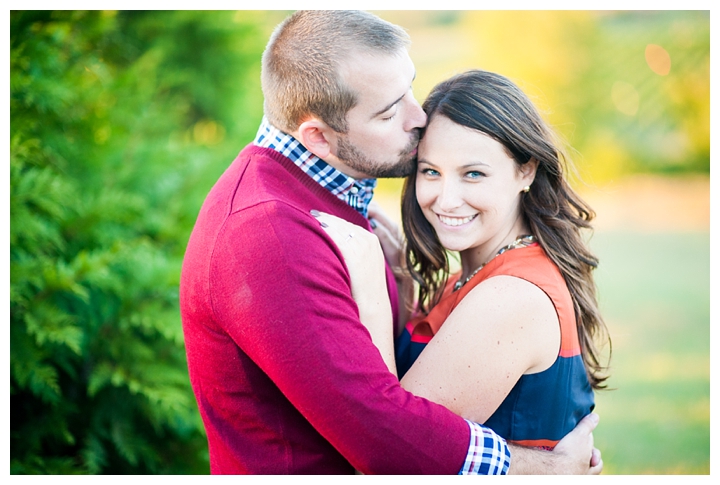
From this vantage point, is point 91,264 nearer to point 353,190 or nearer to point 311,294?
point 353,190

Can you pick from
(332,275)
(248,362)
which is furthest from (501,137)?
(248,362)

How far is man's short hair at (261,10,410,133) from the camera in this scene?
225 centimetres

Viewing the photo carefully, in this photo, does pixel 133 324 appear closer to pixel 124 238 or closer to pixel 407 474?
pixel 124 238

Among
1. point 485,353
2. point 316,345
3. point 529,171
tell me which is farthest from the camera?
point 529,171

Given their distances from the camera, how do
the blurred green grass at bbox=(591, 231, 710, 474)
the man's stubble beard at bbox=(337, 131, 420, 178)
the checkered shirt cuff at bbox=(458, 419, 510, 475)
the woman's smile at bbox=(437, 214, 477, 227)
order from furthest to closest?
the blurred green grass at bbox=(591, 231, 710, 474) < the woman's smile at bbox=(437, 214, 477, 227) < the man's stubble beard at bbox=(337, 131, 420, 178) < the checkered shirt cuff at bbox=(458, 419, 510, 475)

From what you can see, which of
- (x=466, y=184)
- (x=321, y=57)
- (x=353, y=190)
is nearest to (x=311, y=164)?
(x=353, y=190)

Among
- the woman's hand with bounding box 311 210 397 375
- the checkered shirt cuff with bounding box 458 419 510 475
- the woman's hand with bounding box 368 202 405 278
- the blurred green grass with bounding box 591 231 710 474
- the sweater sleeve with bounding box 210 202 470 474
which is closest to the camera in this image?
the sweater sleeve with bounding box 210 202 470 474

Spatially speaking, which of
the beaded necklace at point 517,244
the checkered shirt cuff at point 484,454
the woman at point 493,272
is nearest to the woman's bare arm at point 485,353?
the woman at point 493,272

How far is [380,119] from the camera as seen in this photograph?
2361mm

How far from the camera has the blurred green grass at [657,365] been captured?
6.18 meters

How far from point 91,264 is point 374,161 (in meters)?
1.57

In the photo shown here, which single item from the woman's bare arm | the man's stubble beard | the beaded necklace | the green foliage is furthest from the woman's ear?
the green foliage

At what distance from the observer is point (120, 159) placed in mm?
4156

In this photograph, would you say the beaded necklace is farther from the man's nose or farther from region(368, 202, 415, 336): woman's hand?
the man's nose
